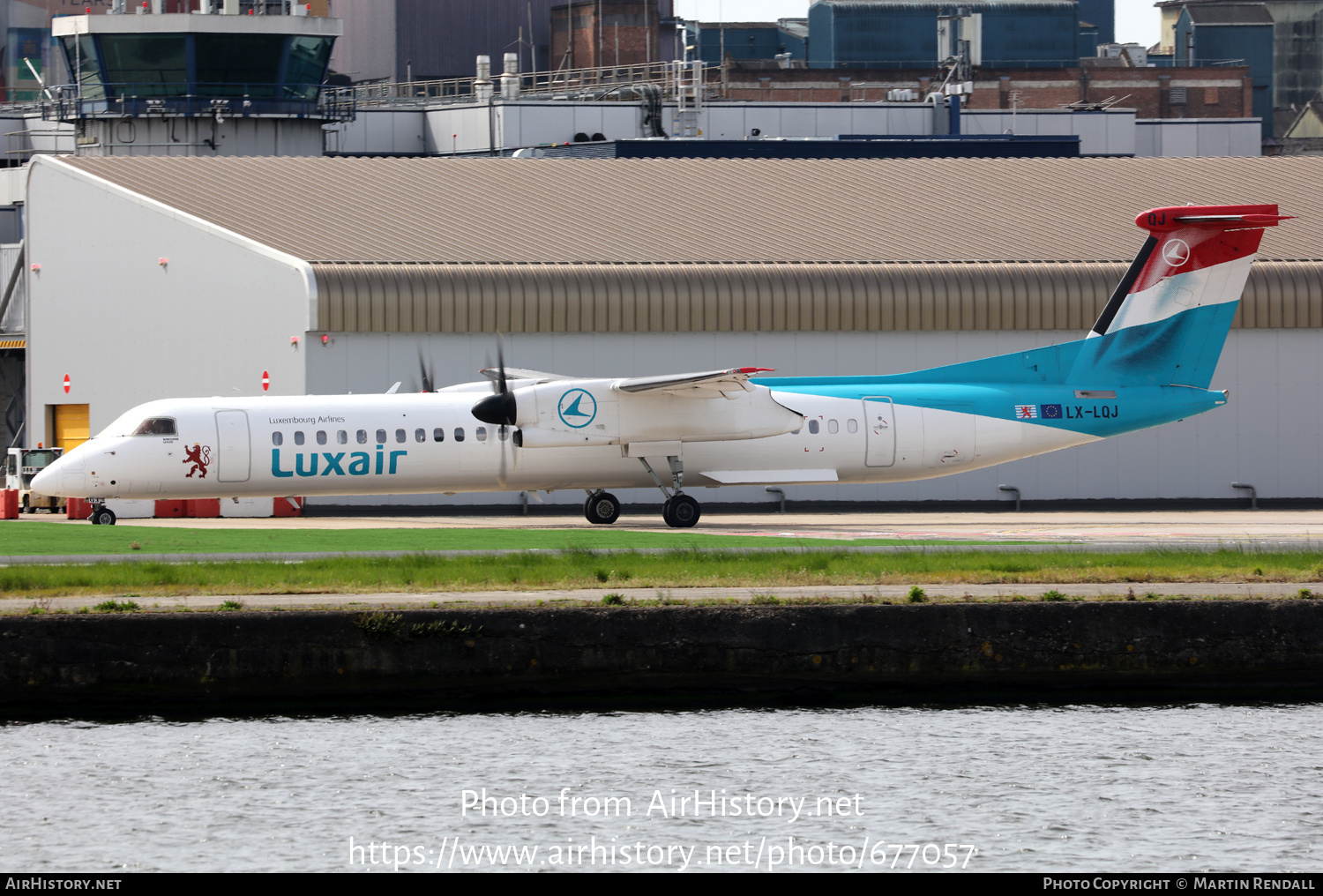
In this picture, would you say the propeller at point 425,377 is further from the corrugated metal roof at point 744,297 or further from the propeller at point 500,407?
the propeller at point 500,407

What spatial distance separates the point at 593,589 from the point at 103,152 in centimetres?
4363

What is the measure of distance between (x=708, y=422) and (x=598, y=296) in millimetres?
8545

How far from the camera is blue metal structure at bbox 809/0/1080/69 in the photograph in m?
117

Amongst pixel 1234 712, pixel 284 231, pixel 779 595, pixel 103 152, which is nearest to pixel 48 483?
pixel 284 231

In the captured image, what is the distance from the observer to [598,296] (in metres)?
41.2

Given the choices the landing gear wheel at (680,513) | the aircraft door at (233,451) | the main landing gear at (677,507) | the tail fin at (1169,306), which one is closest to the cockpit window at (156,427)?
the aircraft door at (233,451)

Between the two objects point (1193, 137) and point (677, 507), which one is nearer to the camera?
point (677, 507)

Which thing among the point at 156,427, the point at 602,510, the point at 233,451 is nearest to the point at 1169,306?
the point at 602,510

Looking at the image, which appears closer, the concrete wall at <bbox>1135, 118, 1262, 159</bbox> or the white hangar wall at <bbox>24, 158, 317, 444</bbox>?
the white hangar wall at <bbox>24, 158, 317, 444</bbox>

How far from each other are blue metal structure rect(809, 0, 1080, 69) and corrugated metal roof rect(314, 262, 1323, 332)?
7612 centimetres

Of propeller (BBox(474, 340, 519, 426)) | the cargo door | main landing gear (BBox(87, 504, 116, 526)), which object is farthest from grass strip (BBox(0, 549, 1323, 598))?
the cargo door

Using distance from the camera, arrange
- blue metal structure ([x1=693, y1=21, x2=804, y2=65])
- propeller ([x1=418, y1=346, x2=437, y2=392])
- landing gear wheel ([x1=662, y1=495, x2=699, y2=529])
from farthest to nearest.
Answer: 1. blue metal structure ([x1=693, y1=21, x2=804, y2=65])
2. propeller ([x1=418, y1=346, x2=437, y2=392])
3. landing gear wheel ([x1=662, y1=495, x2=699, y2=529])

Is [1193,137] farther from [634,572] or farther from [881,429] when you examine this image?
[634,572]

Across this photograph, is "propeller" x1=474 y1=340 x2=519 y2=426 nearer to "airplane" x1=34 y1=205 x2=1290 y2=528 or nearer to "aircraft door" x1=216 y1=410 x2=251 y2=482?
"airplane" x1=34 y1=205 x2=1290 y2=528
